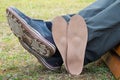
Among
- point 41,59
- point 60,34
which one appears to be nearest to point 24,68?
point 41,59

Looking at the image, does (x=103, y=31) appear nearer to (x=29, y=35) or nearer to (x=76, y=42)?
(x=76, y=42)

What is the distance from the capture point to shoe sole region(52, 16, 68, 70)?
93.2 inches

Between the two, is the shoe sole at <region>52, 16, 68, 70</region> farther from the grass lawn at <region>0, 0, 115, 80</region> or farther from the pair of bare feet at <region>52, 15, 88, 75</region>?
the grass lawn at <region>0, 0, 115, 80</region>

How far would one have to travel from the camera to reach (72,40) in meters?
2.36

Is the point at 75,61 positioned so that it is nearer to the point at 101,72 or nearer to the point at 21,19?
the point at 101,72

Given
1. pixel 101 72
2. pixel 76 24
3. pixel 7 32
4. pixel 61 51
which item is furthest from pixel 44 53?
pixel 7 32

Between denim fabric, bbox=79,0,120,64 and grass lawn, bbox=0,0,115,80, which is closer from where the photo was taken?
denim fabric, bbox=79,0,120,64

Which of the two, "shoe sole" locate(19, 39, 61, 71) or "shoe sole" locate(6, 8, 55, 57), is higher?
"shoe sole" locate(6, 8, 55, 57)

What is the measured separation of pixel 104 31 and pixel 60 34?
0.29m

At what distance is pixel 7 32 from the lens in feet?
13.0

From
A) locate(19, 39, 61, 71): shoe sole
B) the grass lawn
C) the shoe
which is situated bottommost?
the grass lawn

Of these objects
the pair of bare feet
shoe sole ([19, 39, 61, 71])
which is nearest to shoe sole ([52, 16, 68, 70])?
the pair of bare feet

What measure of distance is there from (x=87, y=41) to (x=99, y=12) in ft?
0.81

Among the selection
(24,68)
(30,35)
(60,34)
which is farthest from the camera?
(24,68)
